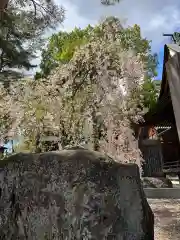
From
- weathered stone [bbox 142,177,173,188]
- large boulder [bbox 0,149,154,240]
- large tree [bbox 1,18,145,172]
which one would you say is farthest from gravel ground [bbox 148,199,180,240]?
large tree [bbox 1,18,145,172]

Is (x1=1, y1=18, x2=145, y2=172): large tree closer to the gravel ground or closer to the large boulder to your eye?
the gravel ground

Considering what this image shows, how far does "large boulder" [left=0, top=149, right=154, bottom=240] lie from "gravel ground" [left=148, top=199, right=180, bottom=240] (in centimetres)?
140

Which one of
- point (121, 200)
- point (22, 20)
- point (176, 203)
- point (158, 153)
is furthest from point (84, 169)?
point (158, 153)

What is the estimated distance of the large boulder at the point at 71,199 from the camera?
2.41m

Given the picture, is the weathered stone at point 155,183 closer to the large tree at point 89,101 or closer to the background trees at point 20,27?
the large tree at point 89,101

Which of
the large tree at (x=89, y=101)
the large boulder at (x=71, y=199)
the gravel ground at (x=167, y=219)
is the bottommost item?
the gravel ground at (x=167, y=219)

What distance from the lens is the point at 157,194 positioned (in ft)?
24.0

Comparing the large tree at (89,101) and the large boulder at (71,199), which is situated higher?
the large tree at (89,101)

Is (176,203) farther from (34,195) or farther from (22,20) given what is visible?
(22,20)

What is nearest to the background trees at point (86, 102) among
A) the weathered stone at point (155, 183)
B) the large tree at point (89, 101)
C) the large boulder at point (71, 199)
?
the large tree at point (89, 101)

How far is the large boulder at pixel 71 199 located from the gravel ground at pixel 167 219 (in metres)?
1.40

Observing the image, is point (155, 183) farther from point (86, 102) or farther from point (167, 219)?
point (167, 219)

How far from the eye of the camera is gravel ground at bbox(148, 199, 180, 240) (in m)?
3.85

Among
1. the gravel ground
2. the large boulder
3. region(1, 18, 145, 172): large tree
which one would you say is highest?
region(1, 18, 145, 172): large tree
